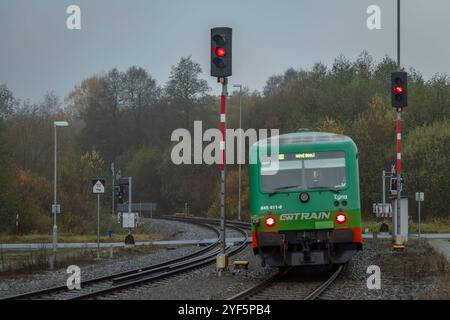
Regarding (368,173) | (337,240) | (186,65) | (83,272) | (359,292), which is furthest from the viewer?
(186,65)

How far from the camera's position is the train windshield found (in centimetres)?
1838

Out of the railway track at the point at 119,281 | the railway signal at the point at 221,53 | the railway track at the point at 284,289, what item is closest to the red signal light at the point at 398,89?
the railway track at the point at 119,281

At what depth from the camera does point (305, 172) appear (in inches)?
727

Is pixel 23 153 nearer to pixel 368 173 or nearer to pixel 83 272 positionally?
pixel 368 173

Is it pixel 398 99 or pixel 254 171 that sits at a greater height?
pixel 398 99

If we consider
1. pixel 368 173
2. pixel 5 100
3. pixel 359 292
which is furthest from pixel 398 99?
pixel 5 100

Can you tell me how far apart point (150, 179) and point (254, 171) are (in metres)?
66.7

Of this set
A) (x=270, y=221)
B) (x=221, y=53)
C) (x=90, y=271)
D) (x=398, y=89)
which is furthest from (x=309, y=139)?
(x=90, y=271)

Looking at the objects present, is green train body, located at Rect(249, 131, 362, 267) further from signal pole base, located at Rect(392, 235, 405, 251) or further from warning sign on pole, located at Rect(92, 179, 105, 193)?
warning sign on pole, located at Rect(92, 179, 105, 193)

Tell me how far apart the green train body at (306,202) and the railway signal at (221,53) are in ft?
6.45

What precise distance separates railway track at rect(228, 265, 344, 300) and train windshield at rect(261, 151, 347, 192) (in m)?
A: 2.14
